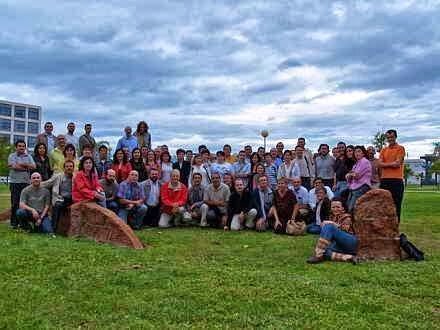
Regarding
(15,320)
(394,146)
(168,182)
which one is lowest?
(15,320)

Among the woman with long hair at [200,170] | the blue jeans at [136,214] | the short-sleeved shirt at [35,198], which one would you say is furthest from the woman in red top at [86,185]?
the woman with long hair at [200,170]

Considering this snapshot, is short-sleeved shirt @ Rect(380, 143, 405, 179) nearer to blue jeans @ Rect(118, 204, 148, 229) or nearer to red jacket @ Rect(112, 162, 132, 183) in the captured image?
blue jeans @ Rect(118, 204, 148, 229)

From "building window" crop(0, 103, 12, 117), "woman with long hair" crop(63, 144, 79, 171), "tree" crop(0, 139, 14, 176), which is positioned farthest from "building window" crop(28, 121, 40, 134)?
"woman with long hair" crop(63, 144, 79, 171)

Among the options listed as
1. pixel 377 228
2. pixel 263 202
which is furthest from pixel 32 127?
pixel 377 228

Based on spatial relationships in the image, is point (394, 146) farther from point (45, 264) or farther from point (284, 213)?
point (45, 264)

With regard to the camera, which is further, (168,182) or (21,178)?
(168,182)

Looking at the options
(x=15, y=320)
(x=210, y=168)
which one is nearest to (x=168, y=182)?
(x=210, y=168)

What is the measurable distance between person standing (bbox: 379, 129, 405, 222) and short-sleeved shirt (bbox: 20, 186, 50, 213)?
24.3ft

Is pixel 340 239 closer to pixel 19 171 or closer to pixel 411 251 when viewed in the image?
pixel 411 251

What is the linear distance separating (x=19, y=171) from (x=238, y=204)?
531 centimetres

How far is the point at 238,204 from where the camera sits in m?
12.2

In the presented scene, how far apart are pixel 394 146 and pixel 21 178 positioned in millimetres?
8513

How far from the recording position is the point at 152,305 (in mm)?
5469

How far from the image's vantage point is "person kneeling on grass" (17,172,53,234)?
35.2ft
